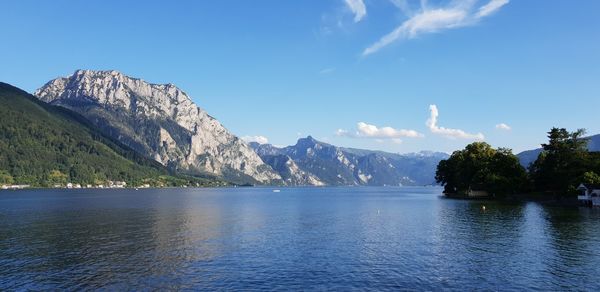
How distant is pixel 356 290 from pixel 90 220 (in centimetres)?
8684

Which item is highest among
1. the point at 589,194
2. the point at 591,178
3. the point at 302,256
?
the point at 591,178

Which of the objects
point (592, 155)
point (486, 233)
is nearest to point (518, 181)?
point (592, 155)

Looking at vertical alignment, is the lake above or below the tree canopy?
below

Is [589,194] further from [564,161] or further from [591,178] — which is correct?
[564,161]

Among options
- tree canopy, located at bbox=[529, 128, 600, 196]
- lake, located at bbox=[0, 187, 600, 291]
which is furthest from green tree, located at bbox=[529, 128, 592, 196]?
lake, located at bbox=[0, 187, 600, 291]

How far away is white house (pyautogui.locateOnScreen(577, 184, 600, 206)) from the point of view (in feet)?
468

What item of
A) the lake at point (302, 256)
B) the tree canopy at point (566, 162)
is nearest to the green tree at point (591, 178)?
the tree canopy at point (566, 162)

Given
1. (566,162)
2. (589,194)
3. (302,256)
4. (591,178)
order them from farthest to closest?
(566,162) → (589,194) → (591,178) → (302,256)

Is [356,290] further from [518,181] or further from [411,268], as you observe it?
[518,181]

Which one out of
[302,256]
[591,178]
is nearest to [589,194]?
[591,178]

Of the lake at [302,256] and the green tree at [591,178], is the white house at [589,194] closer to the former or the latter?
the green tree at [591,178]

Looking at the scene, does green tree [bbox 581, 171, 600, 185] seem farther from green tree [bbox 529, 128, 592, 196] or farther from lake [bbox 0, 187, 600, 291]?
lake [bbox 0, 187, 600, 291]

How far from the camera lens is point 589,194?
147 metres

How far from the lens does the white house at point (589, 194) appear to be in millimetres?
142750
